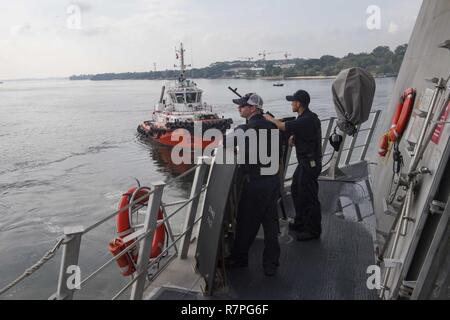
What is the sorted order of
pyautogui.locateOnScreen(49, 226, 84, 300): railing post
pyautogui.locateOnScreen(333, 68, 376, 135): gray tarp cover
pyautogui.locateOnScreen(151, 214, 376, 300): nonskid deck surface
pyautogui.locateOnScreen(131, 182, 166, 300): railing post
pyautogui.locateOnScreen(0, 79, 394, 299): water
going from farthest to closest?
pyautogui.locateOnScreen(0, 79, 394, 299): water < pyautogui.locateOnScreen(333, 68, 376, 135): gray tarp cover < pyautogui.locateOnScreen(151, 214, 376, 300): nonskid deck surface < pyautogui.locateOnScreen(131, 182, 166, 300): railing post < pyautogui.locateOnScreen(49, 226, 84, 300): railing post

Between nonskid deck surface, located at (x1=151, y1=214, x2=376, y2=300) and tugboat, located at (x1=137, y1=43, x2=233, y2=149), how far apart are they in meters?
25.2

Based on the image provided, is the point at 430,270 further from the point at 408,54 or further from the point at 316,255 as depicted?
the point at 408,54

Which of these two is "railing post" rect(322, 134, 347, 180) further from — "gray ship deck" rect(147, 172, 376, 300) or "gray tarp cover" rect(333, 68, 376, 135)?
"gray ship deck" rect(147, 172, 376, 300)

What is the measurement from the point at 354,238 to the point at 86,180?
76.1ft

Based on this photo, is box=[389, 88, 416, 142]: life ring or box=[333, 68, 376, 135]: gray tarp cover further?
box=[333, 68, 376, 135]: gray tarp cover

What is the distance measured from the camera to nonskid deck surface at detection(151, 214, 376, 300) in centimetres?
362

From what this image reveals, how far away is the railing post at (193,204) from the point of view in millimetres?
4137

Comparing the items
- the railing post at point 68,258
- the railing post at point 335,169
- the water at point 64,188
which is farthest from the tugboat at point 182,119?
the railing post at point 68,258

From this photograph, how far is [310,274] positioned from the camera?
3969 mm

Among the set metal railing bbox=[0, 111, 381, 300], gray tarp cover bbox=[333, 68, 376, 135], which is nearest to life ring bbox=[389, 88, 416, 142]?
gray tarp cover bbox=[333, 68, 376, 135]

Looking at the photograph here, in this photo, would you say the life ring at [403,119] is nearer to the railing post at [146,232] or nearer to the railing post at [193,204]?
the railing post at [193,204]

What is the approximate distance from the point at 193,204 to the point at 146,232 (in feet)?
3.09

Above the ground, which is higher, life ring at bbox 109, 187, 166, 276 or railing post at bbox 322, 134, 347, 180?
life ring at bbox 109, 187, 166, 276

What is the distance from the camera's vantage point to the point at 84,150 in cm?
3706
